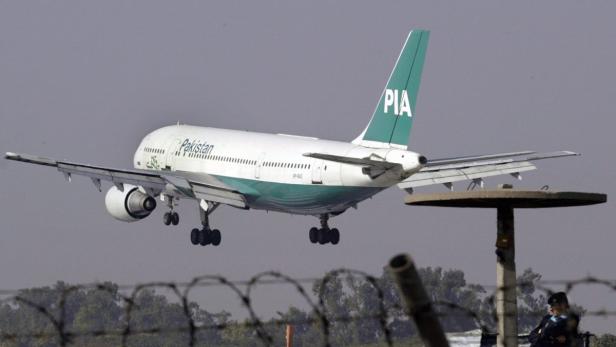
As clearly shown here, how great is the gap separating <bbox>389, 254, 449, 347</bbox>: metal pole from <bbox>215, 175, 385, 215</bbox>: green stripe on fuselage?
53.2m

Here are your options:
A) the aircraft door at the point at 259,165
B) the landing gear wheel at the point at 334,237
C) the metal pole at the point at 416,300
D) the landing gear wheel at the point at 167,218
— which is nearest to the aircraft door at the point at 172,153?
the landing gear wheel at the point at 167,218

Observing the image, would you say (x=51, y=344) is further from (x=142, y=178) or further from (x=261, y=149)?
(x=261, y=149)

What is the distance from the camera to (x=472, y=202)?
80.6 ft

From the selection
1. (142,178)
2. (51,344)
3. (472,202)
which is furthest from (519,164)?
(472,202)

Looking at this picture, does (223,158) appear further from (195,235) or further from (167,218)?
(195,235)

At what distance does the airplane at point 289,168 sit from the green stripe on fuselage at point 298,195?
0.05 meters

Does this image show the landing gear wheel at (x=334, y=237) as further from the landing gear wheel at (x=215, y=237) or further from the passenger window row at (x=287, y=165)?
the passenger window row at (x=287, y=165)

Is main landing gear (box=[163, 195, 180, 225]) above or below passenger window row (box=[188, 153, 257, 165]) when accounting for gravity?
below

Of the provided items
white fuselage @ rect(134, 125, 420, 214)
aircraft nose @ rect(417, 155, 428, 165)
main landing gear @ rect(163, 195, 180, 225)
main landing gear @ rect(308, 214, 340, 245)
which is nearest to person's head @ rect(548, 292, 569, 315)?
aircraft nose @ rect(417, 155, 428, 165)

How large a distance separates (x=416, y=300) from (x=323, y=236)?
64232mm

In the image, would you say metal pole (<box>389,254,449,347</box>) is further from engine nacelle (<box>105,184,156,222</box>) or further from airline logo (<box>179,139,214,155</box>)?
airline logo (<box>179,139,214,155</box>)

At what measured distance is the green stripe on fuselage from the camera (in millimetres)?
69750

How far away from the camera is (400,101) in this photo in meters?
72.4

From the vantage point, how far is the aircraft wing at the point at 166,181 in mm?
76938
